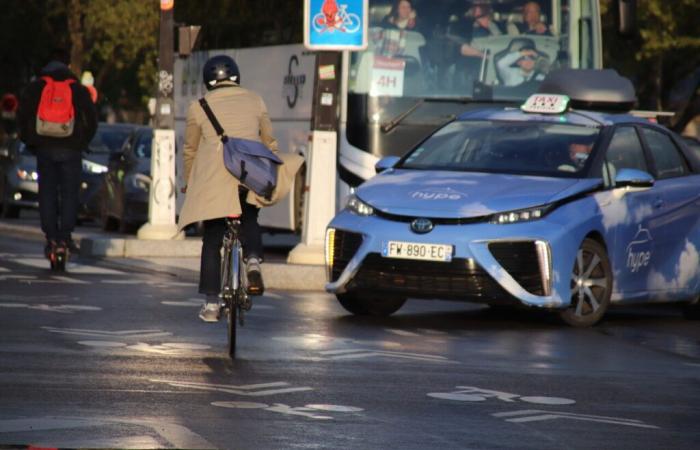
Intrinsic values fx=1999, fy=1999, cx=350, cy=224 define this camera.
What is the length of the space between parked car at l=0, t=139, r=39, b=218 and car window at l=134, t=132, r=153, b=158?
4.62m

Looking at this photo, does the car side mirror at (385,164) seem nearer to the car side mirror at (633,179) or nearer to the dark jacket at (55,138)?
the car side mirror at (633,179)

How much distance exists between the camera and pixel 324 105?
17922 mm

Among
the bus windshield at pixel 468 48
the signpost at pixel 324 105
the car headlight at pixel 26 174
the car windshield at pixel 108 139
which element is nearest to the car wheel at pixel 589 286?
the signpost at pixel 324 105

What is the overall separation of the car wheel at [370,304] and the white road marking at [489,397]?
14.3 ft

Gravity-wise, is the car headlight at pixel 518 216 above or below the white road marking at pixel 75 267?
above

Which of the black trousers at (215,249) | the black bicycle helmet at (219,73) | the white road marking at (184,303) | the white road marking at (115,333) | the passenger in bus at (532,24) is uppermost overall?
the passenger in bus at (532,24)

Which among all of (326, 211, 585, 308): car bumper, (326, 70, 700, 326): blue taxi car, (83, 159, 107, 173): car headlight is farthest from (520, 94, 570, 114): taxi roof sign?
(83, 159, 107, 173): car headlight

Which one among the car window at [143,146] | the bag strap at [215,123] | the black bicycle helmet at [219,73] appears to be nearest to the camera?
the bag strap at [215,123]

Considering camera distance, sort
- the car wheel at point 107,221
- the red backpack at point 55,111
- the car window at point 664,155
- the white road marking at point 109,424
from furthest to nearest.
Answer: the car wheel at point 107,221 < the red backpack at point 55,111 < the car window at point 664,155 < the white road marking at point 109,424

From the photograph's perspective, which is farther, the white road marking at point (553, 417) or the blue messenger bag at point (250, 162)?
the blue messenger bag at point (250, 162)

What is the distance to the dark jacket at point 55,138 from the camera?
17.5 m

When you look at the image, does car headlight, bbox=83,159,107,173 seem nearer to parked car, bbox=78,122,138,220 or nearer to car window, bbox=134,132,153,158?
parked car, bbox=78,122,138,220

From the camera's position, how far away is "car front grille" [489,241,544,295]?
13.1 meters

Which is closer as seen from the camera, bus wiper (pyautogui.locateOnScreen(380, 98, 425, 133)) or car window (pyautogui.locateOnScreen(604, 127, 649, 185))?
car window (pyautogui.locateOnScreen(604, 127, 649, 185))
